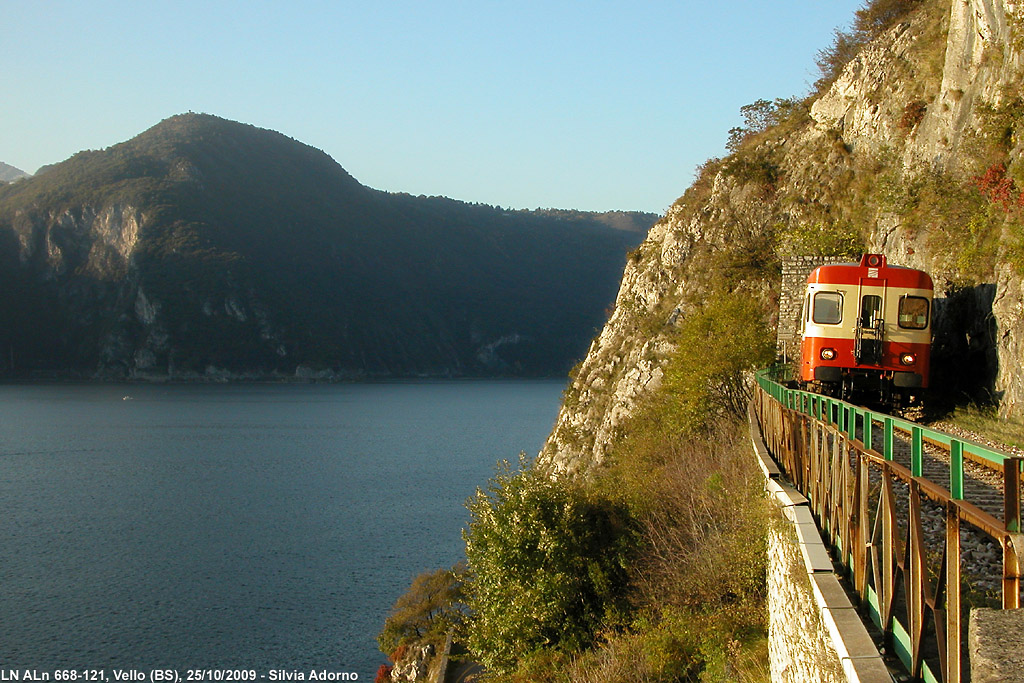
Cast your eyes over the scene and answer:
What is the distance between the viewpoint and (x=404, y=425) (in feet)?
341

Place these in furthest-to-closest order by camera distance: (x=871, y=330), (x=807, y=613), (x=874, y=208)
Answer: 1. (x=874, y=208)
2. (x=871, y=330)
3. (x=807, y=613)

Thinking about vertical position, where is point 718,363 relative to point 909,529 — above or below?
above

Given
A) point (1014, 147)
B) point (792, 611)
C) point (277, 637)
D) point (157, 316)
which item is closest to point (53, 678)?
point (277, 637)

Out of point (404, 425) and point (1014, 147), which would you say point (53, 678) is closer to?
point (1014, 147)

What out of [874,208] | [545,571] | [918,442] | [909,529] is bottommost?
[545,571]

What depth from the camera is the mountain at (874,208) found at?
53.4 ft

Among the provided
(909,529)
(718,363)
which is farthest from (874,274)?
(909,529)

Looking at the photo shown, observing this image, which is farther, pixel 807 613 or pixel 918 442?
pixel 807 613

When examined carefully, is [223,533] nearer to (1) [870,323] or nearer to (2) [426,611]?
(2) [426,611]

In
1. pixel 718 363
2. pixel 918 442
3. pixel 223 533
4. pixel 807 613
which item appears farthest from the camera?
pixel 223 533

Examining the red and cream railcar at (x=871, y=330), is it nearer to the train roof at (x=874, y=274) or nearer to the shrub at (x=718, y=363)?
the train roof at (x=874, y=274)

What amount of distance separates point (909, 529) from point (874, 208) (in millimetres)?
24750

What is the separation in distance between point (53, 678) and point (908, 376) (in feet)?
88.0

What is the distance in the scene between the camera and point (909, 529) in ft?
15.3
